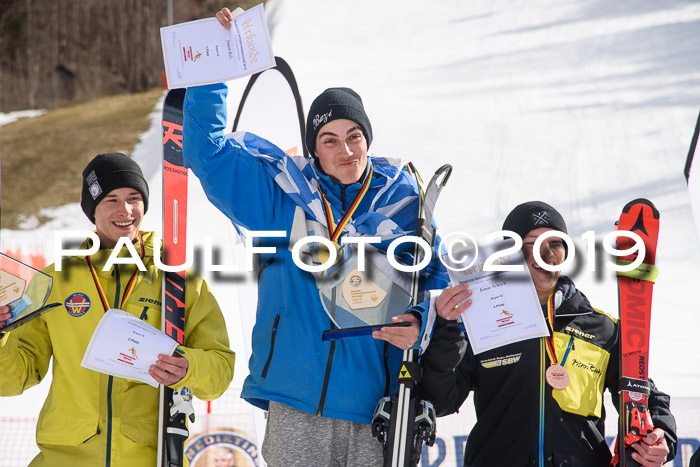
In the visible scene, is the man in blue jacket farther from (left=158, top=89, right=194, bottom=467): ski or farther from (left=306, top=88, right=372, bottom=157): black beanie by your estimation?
(left=158, top=89, right=194, bottom=467): ski

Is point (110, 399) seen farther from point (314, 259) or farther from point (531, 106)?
point (531, 106)

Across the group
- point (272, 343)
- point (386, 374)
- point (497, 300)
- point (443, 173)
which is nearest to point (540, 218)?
point (443, 173)

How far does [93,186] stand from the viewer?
2688 millimetres

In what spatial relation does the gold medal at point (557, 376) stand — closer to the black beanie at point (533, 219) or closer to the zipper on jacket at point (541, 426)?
the zipper on jacket at point (541, 426)

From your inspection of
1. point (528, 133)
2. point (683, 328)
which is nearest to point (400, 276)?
point (683, 328)

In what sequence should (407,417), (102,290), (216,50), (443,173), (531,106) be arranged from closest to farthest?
(407,417) → (216,50) → (102,290) → (443,173) → (531,106)

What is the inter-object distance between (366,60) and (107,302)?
1078 cm

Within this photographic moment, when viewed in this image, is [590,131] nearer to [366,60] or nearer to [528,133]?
[528,133]

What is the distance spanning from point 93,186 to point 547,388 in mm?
1681

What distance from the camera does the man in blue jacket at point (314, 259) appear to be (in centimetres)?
235

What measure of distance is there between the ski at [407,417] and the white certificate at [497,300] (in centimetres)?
18

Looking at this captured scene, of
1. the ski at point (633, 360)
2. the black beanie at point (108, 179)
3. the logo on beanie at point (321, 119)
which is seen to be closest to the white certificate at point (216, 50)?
the logo on beanie at point (321, 119)

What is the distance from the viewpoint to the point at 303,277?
2439mm

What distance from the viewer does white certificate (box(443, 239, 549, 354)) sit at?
2.32m
